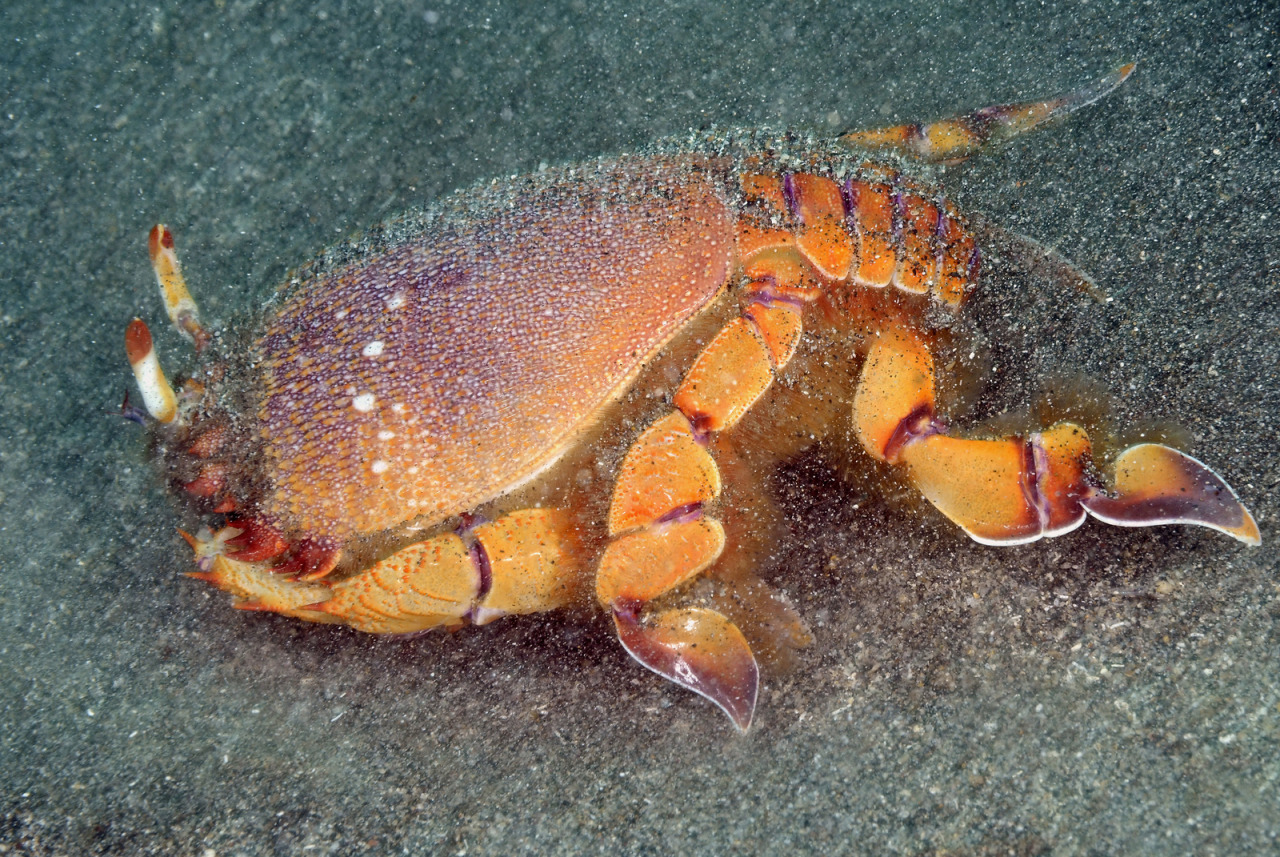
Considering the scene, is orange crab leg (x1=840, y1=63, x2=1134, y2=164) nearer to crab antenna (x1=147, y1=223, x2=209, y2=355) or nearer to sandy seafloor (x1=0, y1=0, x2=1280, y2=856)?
sandy seafloor (x1=0, y1=0, x2=1280, y2=856)

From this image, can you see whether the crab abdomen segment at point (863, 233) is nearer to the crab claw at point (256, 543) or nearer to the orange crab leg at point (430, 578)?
the orange crab leg at point (430, 578)

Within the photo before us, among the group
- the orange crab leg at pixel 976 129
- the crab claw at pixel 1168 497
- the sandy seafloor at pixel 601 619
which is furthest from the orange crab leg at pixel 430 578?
the orange crab leg at pixel 976 129

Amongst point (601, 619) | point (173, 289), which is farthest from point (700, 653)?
point (173, 289)

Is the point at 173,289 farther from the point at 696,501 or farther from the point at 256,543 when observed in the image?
the point at 696,501

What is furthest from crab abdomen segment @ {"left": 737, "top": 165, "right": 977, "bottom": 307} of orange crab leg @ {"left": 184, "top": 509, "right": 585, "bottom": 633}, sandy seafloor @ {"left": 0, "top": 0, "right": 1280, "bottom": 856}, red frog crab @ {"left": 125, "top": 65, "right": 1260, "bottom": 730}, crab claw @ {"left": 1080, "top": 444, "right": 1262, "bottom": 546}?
orange crab leg @ {"left": 184, "top": 509, "right": 585, "bottom": 633}

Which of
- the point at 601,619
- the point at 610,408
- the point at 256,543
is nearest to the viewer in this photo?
the point at 256,543

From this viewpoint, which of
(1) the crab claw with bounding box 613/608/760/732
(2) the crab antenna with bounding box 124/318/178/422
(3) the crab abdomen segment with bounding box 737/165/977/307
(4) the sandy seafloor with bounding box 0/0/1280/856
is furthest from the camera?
(3) the crab abdomen segment with bounding box 737/165/977/307

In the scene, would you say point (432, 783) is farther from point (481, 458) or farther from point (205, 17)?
point (205, 17)
